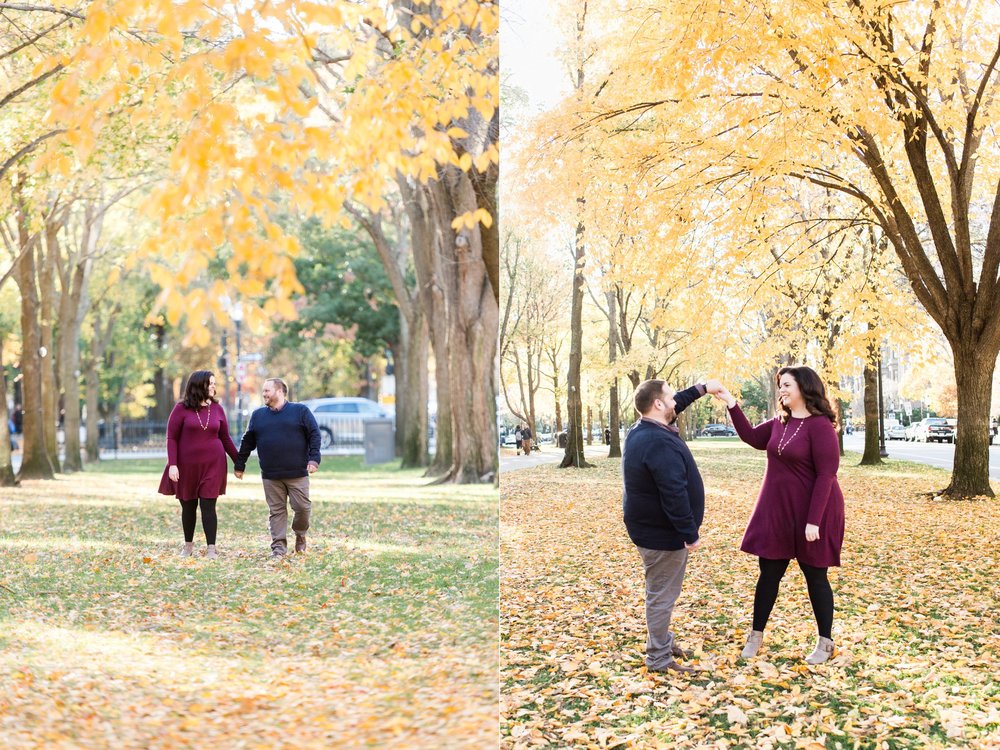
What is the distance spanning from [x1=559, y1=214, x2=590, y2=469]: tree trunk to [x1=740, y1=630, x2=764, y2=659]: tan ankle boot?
1307 mm

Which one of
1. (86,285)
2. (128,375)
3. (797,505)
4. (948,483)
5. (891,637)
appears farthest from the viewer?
(128,375)

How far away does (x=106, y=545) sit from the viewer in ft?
22.6

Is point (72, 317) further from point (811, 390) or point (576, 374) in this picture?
point (811, 390)

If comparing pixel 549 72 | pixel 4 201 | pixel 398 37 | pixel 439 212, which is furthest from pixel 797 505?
pixel 4 201

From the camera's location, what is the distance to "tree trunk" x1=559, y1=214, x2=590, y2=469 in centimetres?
509

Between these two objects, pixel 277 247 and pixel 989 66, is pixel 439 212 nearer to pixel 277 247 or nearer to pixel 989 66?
pixel 989 66

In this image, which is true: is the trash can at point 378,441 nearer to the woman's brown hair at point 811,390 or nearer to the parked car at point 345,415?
the parked car at point 345,415

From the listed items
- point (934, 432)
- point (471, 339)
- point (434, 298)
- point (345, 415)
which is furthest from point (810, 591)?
point (345, 415)

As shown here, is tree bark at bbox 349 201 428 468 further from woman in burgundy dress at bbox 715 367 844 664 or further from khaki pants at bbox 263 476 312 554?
woman in burgundy dress at bbox 715 367 844 664

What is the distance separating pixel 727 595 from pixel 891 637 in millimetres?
798

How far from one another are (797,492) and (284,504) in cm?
337

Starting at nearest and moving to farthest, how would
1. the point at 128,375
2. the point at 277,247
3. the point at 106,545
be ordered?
the point at 277,247
the point at 106,545
the point at 128,375

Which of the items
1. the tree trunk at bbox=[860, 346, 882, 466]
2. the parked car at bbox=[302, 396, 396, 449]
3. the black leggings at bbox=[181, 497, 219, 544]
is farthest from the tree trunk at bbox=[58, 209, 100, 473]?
the tree trunk at bbox=[860, 346, 882, 466]

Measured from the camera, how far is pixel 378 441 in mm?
17062
